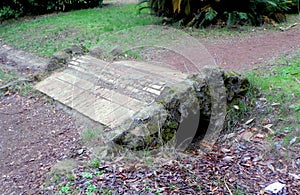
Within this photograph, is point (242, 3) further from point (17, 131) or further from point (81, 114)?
point (17, 131)

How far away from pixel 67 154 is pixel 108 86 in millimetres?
1307

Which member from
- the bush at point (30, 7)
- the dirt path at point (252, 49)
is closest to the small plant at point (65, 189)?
→ the dirt path at point (252, 49)

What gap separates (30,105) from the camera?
4738mm

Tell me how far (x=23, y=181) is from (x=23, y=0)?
910cm

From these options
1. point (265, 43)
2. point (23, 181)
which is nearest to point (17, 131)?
point (23, 181)

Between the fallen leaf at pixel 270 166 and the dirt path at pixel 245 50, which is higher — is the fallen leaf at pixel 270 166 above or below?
below

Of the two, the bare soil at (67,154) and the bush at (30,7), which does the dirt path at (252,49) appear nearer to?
the bare soil at (67,154)

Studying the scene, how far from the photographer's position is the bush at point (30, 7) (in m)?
10.8

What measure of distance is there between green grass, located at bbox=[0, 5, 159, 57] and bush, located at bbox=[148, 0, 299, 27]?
2.62 feet

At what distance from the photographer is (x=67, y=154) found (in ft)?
11.0

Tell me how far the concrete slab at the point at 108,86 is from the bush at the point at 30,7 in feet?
20.3

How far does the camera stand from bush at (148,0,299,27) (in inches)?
294

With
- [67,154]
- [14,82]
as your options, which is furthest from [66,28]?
[67,154]

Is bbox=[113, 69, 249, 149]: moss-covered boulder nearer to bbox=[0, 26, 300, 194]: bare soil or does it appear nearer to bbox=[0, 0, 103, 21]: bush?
bbox=[0, 26, 300, 194]: bare soil
